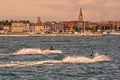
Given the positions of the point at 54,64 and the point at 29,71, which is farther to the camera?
the point at 54,64

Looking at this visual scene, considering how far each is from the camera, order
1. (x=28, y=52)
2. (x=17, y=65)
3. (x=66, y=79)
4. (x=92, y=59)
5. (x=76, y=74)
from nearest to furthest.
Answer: (x=66, y=79)
(x=76, y=74)
(x=17, y=65)
(x=92, y=59)
(x=28, y=52)

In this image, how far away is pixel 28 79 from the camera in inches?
1827

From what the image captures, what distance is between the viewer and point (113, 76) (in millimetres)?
48781

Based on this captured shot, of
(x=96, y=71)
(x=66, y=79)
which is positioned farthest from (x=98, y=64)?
A: (x=66, y=79)

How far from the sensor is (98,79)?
46.5 m

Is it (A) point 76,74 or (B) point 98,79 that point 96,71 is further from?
(B) point 98,79

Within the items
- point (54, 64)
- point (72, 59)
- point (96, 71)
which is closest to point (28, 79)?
point (96, 71)

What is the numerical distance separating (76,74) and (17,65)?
9.56 m

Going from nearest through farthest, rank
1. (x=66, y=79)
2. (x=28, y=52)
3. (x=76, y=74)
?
1. (x=66, y=79)
2. (x=76, y=74)
3. (x=28, y=52)

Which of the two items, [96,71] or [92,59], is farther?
[92,59]

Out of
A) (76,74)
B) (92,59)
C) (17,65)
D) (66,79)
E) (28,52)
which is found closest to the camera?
(66,79)

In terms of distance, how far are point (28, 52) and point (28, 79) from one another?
139 ft

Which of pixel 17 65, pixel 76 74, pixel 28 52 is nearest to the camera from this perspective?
pixel 76 74

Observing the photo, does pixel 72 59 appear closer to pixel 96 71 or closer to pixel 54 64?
pixel 54 64
